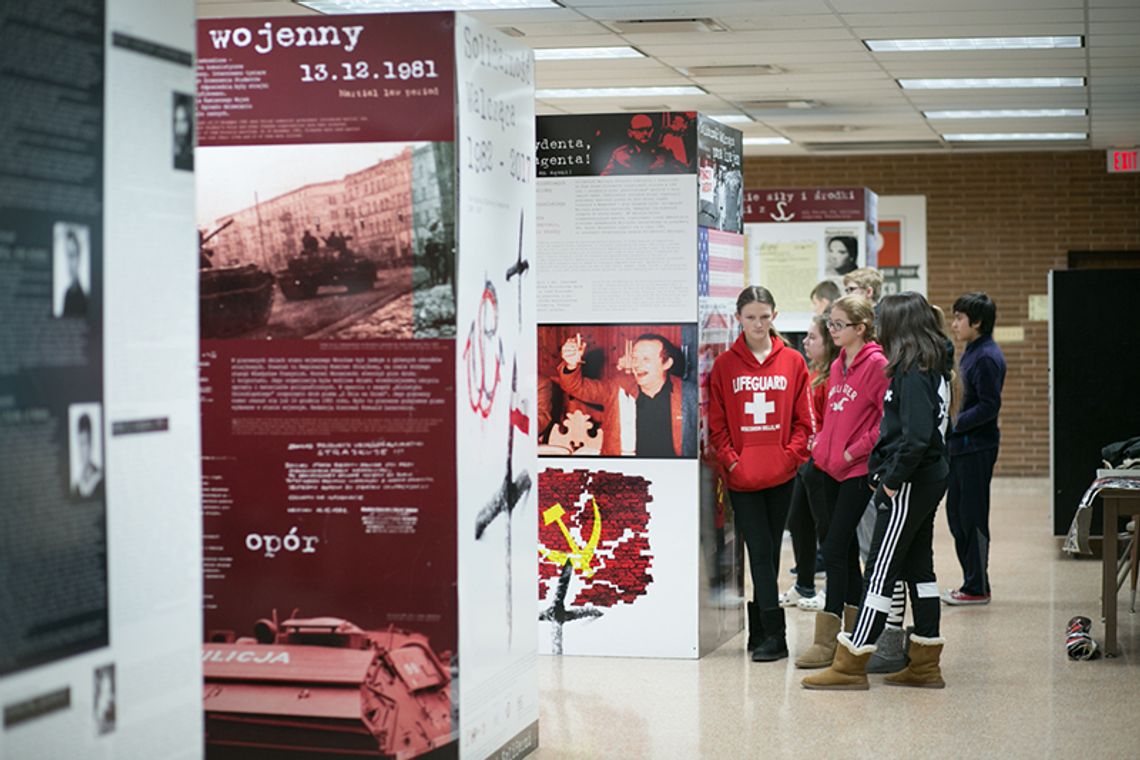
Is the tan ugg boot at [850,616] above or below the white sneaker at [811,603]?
above

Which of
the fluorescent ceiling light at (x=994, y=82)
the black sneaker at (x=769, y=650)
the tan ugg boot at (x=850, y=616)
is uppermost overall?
the fluorescent ceiling light at (x=994, y=82)

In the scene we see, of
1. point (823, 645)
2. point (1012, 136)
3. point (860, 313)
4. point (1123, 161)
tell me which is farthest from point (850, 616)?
point (1123, 161)

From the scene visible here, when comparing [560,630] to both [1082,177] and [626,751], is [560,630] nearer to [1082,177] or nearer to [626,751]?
[626,751]

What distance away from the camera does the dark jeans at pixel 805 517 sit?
7504 millimetres

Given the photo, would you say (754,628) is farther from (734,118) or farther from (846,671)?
(734,118)

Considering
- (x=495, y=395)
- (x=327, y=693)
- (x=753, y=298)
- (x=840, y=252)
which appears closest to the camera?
(x=327, y=693)

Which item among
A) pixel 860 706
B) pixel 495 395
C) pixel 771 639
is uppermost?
pixel 495 395

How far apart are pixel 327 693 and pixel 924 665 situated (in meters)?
2.69

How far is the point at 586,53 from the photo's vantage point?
32.8ft

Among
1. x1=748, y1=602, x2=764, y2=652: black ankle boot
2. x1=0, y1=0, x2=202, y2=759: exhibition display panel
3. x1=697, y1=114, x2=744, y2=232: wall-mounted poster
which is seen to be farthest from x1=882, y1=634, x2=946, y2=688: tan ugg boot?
x1=0, y1=0, x2=202, y2=759: exhibition display panel

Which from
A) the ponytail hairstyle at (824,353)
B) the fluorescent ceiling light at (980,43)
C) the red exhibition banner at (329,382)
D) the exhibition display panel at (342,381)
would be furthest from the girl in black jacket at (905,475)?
the fluorescent ceiling light at (980,43)

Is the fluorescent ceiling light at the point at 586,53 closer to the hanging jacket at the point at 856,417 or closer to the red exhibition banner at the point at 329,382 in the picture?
the hanging jacket at the point at 856,417

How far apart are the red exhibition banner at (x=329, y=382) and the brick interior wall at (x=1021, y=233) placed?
469 inches

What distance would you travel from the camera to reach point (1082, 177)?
15.6 meters
